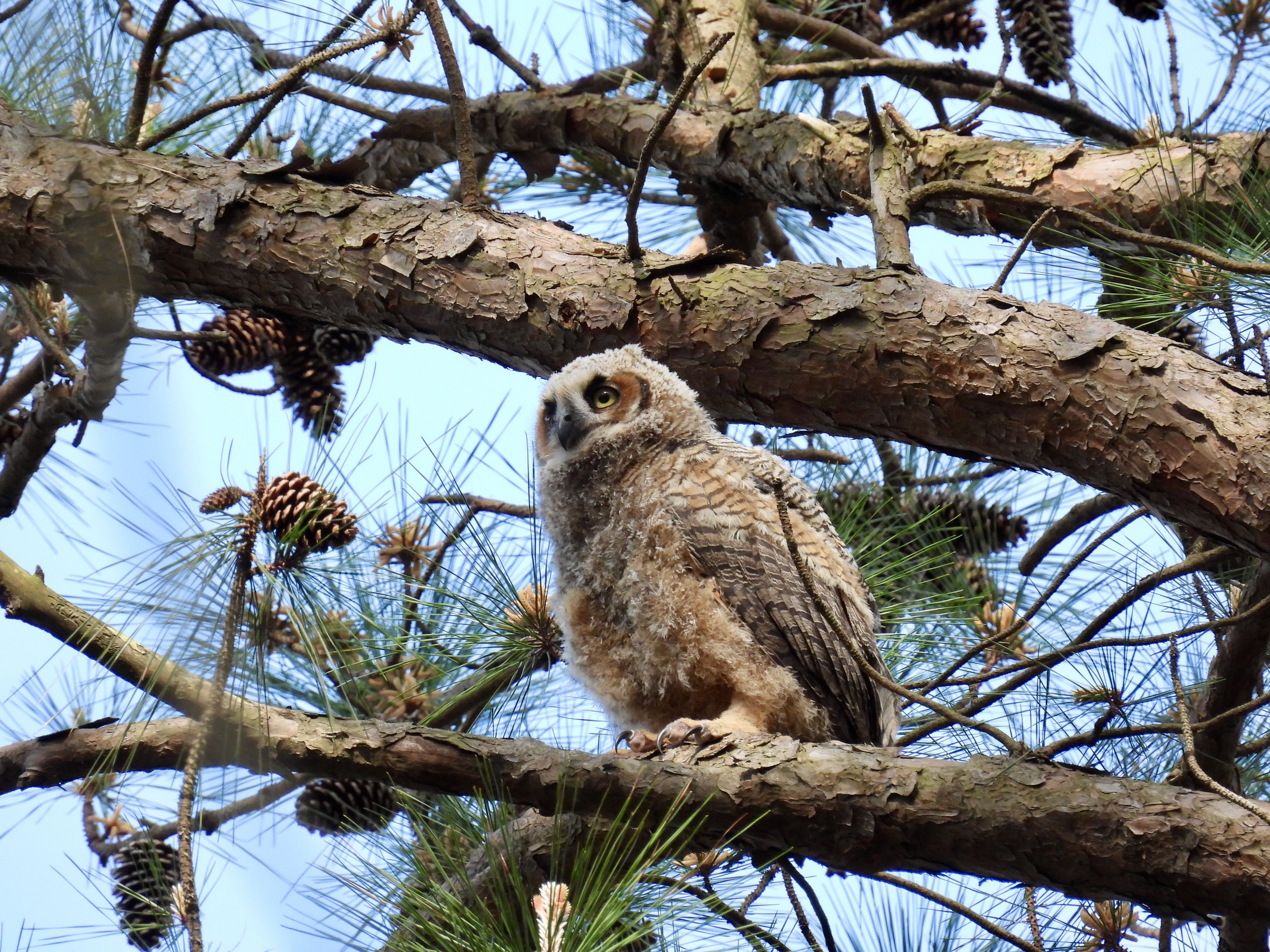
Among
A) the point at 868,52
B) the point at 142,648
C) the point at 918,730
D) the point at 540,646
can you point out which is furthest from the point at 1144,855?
the point at 868,52

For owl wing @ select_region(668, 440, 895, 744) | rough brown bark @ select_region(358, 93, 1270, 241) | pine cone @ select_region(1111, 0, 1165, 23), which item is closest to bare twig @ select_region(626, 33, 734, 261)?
owl wing @ select_region(668, 440, 895, 744)

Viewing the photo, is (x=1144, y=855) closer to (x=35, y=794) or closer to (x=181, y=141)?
(x=35, y=794)

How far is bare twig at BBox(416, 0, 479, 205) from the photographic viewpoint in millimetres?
2480

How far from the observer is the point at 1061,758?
2.80 m

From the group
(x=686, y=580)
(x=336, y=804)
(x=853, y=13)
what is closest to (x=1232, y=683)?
(x=686, y=580)

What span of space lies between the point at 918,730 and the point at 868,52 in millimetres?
2219

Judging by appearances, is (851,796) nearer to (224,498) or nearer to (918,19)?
(224,498)

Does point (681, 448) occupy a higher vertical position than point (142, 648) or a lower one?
higher

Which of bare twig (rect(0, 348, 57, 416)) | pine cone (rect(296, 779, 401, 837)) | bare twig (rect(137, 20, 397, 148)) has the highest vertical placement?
bare twig (rect(137, 20, 397, 148))

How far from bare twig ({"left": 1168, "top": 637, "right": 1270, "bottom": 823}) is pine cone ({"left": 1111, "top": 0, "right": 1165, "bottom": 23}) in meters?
3.02

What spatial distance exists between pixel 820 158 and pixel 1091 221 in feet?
3.14

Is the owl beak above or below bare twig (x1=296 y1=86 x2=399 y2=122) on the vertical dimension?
below

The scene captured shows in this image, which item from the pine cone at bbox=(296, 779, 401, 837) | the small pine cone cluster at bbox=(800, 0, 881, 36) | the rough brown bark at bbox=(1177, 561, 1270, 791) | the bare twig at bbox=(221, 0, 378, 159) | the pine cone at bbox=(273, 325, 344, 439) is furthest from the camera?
the small pine cone cluster at bbox=(800, 0, 881, 36)

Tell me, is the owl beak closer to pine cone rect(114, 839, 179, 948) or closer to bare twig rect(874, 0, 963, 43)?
pine cone rect(114, 839, 179, 948)
